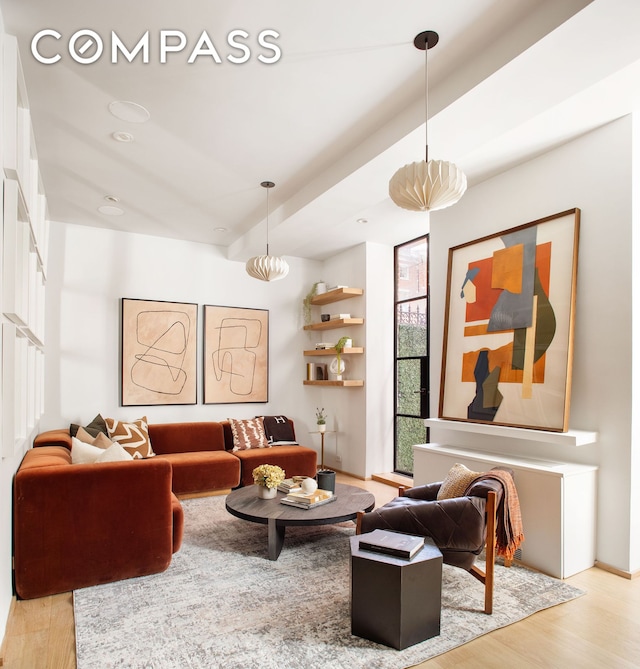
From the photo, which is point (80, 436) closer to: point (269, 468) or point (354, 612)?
point (269, 468)

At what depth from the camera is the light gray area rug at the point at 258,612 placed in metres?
2.11

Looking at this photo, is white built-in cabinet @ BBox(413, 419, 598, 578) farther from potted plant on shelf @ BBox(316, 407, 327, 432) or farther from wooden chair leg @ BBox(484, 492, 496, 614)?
potted plant on shelf @ BBox(316, 407, 327, 432)

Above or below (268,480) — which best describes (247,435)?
below

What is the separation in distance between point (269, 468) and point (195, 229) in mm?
3021

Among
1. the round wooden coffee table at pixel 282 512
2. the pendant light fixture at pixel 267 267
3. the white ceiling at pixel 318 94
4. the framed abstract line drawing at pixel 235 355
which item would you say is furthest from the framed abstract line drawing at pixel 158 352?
the round wooden coffee table at pixel 282 512

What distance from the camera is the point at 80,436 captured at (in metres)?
4.29

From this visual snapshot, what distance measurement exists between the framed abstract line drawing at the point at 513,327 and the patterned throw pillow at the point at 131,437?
2902 millimetres

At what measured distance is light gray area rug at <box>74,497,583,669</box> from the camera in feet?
6.93

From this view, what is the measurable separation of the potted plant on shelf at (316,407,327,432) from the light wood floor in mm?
3666

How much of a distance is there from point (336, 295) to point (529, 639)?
421 centimetres

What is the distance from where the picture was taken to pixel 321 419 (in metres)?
6.18

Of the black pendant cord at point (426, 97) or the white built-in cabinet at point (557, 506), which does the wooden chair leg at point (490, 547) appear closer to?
the white built-in cabinet at point (557, 506)

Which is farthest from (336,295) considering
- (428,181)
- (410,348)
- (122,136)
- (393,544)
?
(393,544)

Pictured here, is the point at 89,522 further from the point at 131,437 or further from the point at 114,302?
the point at 114,302
